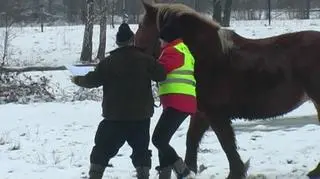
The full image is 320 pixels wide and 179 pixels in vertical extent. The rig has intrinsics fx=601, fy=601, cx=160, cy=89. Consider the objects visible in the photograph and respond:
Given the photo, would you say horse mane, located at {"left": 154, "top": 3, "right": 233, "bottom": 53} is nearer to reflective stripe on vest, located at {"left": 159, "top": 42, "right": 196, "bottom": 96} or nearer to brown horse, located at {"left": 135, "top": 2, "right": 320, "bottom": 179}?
brown horse, located at {"left": 135, "top": 2, "right": 320, "bottom": 179}

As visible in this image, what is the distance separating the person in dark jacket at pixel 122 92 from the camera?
5.57 meters

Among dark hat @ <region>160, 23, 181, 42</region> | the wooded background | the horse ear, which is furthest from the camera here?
the wooded background

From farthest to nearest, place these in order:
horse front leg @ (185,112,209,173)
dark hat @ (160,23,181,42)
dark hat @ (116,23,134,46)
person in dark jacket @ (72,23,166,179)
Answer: horse front leg @ (185,112,209,173)
dark hat @ (160,23,181,42)
dark hat @ (116,23,134,46)
person in dark jacket @ (72,23,166,179)

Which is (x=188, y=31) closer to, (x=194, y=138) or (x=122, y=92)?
(x=122, y=92)

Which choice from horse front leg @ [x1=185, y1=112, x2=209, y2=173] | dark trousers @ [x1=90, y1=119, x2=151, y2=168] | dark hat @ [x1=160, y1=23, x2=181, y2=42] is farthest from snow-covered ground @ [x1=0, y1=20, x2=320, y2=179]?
dark hat @ [x1=160, y1=23, x2=181, y2=42]

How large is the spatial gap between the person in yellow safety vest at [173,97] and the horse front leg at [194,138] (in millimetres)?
748

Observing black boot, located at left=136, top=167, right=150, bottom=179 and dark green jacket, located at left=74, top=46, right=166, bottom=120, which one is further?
black boot, located at left=136, top=167, right=150, bottom=179

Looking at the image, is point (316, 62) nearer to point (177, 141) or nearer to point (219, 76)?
point (219, 76)

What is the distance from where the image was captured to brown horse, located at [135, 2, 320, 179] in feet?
20.1

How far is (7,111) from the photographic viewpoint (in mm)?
11836

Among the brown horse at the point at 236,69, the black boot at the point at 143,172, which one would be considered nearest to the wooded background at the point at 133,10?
the brown horse at the point at 236,69

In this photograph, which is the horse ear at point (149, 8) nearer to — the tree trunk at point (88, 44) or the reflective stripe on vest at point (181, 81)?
the reflective stripe on vest at point (181, 81)

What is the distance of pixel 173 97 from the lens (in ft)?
19.1

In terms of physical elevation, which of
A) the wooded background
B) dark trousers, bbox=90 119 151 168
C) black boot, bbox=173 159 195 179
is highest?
the wooded background
